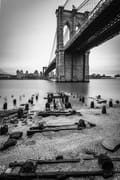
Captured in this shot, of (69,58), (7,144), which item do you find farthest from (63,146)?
(69,58)

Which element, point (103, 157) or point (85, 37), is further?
point (85, 37)

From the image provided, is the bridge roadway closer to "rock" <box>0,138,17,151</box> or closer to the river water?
the river water

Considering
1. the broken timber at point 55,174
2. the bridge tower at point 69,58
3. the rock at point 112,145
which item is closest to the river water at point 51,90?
the rock at point 112,145

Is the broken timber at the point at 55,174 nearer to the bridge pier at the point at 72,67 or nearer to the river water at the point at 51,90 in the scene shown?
the river water at the point at 51,90

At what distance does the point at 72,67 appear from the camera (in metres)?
40.7

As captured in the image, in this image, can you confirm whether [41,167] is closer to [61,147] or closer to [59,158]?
[59,158]

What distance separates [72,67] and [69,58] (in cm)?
314

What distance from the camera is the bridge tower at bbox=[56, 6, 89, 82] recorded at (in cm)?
3772

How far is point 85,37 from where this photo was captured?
2798 cm

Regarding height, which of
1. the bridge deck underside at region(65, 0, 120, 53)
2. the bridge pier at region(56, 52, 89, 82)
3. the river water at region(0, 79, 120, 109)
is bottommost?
the river water at region(0, 79, 120, 109)

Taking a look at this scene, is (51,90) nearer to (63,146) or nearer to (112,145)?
(63,146)

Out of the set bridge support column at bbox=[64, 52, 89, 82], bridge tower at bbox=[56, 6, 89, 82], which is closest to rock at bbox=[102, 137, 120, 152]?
bridge tower at bbox=[56, 6, 89, 82]

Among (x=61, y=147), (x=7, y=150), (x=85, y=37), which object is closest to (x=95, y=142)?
(x=61, y=147)

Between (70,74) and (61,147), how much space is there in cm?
3712
